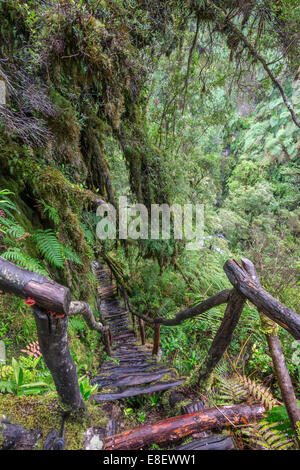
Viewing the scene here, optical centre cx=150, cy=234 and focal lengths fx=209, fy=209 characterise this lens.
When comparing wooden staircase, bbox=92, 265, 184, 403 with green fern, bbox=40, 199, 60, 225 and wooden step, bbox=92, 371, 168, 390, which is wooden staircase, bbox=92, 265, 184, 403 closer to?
wooden step, bbox=92, 371, 168, 390

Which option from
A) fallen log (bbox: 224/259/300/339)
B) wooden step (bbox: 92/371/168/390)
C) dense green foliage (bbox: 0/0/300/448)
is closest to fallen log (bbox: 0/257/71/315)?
dense green foliage (bbox: 0/0/300/448)

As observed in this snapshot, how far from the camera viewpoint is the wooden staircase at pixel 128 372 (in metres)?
2.46

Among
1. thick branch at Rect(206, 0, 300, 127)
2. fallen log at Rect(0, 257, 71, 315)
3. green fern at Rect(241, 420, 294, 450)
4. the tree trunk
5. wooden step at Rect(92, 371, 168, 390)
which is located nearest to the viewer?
fallen log at Rect(0, 257, 71, 315)

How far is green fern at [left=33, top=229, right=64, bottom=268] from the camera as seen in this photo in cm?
256

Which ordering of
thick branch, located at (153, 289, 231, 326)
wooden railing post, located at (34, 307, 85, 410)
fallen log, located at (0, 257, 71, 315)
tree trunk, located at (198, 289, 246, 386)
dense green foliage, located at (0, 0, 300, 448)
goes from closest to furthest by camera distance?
fallen log, located at (0, 257, 71, 315), wooden railing post, located at (34, 307, 85, 410), tree trunk, located at (198, 289, 246, 386), thick branch, located at (153, 289, 231, 326), dense green foliage, located at (0, 0, 300, 448)

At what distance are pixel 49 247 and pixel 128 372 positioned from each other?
2.20 m

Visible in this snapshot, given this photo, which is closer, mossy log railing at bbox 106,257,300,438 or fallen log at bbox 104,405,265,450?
mossy log railing at bbox 106,257,300,438

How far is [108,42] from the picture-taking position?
9.44ft

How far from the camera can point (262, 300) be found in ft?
4.63

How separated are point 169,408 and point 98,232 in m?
3.51

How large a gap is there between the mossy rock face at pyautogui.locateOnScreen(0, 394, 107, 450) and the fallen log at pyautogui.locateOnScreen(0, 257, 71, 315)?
92 cm

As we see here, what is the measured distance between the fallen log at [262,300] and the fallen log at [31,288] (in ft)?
4.06

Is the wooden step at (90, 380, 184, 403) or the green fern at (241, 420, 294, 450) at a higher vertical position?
the green fern at (241, 420, 294, 450)
